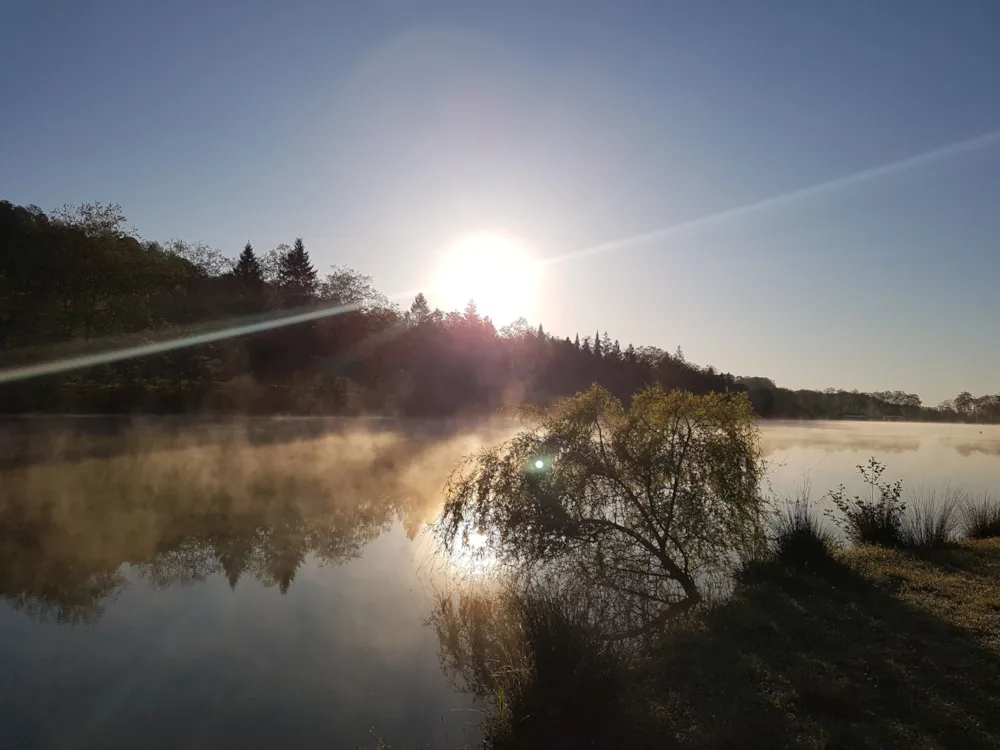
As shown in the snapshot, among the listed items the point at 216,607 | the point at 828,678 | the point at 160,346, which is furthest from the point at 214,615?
the point at 160,346

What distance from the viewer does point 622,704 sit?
5.53 m

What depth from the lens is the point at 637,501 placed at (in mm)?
10375

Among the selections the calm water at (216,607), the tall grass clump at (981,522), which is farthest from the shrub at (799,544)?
the calm water at (216,607)

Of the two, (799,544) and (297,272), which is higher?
(297,272)

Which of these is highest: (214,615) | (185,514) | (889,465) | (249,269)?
(249,269)

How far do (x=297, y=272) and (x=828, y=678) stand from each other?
75.3 m

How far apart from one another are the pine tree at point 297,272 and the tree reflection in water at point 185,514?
146 feet

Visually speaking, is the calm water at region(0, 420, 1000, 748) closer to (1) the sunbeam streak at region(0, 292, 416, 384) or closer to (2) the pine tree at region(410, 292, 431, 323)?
(1) the sunbeam streak at region(0, 292, 416, 384)

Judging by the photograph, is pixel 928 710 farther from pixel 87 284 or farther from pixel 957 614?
pixel 87 284

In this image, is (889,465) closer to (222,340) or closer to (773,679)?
(773,679)

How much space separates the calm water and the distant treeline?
14528mm

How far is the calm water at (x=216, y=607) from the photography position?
6.68 m

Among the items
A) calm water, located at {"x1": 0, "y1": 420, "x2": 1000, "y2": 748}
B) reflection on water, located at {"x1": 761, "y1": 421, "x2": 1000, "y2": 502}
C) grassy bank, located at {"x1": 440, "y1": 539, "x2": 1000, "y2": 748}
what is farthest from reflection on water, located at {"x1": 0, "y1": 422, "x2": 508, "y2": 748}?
reflection on water, located at {"x1": 761, "y1": 421, "x2": 1000, "y2": 502}

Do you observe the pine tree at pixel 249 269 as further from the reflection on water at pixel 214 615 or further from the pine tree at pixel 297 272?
Answer: the reflection on water at pixel 214 615
